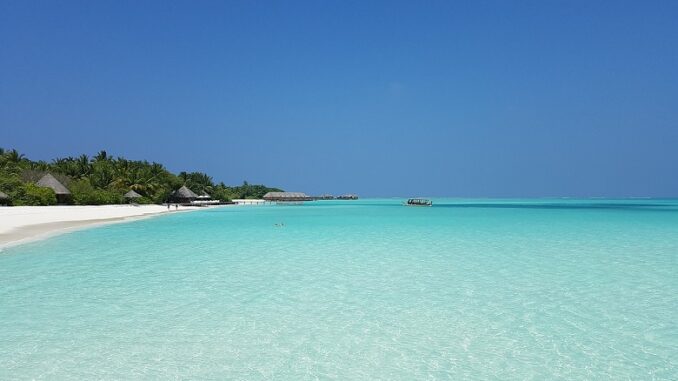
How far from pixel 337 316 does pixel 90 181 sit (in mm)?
48974

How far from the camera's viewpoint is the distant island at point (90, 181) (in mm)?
36125

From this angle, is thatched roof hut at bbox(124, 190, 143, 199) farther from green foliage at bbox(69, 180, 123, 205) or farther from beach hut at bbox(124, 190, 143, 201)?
green foliage at bbox(69, 180, 123, 205)

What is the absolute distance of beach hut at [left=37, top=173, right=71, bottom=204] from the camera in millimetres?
39781

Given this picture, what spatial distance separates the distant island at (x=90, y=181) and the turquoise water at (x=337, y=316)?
93.1 ft

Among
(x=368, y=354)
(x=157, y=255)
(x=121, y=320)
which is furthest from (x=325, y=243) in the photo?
(x=368, y=354)

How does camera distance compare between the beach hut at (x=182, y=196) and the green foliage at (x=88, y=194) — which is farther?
the beach hut at (x=182, y=196)

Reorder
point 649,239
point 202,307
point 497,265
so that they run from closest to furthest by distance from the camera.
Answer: point 202,307, point 497,265, point 649,239

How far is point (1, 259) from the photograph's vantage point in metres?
10.9

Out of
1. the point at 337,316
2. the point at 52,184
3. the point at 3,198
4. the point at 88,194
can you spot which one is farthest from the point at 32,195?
the point at 337,316

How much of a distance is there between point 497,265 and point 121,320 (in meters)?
8.07

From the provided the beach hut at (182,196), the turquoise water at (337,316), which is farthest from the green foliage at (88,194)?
the turquoise water at (337,316)

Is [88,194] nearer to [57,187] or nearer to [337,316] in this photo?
[57,187]

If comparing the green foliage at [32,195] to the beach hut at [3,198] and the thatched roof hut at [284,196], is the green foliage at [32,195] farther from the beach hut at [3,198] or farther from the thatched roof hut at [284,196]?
the thatched roof hut at [284,196]

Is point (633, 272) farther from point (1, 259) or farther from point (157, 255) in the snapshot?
point (1, 259)
